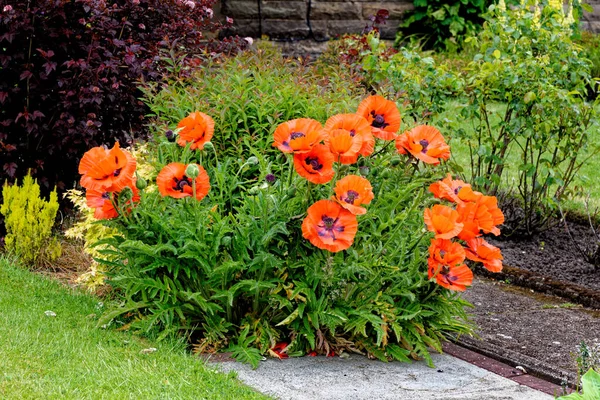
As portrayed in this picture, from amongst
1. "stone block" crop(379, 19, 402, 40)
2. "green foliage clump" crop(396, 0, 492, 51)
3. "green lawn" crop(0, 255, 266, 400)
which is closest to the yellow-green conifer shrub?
"green lawn" crop(0, 255, 266, 400)

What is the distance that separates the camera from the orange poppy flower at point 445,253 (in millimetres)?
4078

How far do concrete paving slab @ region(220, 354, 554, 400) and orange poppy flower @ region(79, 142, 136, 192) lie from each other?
0.96 metres

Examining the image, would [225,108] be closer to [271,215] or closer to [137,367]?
[271,215]

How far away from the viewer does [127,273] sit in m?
4.44

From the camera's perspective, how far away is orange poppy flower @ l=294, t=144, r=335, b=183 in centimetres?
391

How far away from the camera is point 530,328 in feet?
16.0

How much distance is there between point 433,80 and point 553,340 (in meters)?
2.36

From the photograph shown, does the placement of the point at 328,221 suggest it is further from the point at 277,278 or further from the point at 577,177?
the point at 577,177

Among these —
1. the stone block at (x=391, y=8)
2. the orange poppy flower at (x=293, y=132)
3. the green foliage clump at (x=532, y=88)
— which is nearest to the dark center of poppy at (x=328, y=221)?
the orange poppy flower at (x=293, y=132)

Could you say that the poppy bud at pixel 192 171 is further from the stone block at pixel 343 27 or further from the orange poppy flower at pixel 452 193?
the stone block at pixel 343 27

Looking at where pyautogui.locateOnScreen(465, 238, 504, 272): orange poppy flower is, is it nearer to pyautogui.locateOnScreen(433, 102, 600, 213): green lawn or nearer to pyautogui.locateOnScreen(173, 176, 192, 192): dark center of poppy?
pyautogui.locateOnScreen(173, 176, 192, 192): dark center of poppy

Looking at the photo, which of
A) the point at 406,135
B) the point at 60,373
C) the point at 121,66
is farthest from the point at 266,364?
the point at 121,66

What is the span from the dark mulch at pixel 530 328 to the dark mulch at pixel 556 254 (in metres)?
0.49

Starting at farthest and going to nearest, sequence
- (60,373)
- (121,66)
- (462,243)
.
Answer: (121,66) < (462,243) < (60,373)
